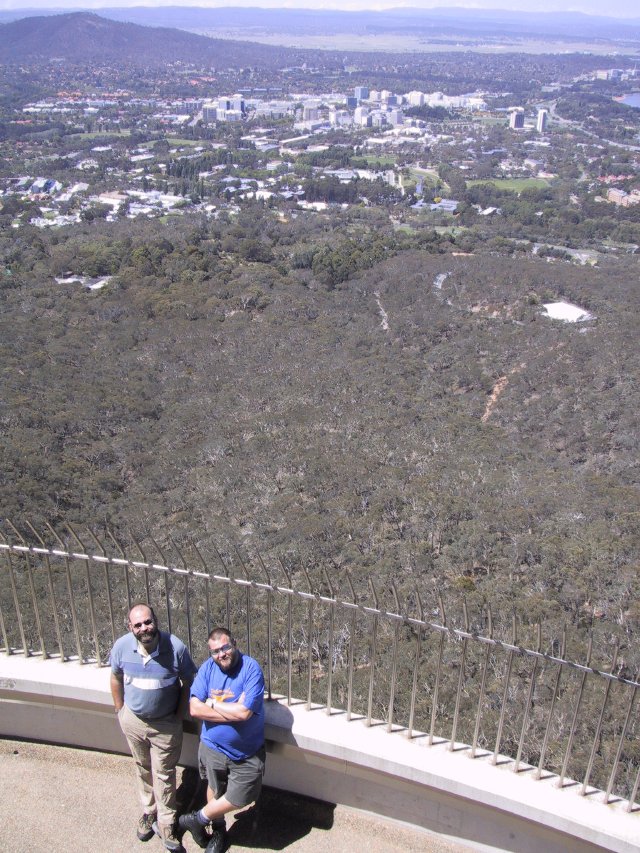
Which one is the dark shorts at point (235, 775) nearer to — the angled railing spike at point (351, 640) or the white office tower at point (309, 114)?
the angled railing spike at point (351, 640)

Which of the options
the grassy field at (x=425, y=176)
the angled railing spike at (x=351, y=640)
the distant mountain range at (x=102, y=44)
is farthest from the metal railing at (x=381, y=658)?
the distant mountain range at (x=102, y=44)

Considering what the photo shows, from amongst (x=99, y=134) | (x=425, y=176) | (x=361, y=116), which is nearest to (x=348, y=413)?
(x=425, y=176)

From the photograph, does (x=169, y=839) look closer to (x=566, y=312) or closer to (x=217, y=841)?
(x=217, y=841)

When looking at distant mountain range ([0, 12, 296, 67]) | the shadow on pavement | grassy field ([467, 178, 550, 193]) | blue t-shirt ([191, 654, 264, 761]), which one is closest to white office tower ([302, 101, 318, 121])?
grassy field ([467, 178, 550, 193])

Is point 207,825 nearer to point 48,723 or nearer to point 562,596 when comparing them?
point 48,723

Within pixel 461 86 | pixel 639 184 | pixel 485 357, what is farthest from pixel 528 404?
pixel 461 86
